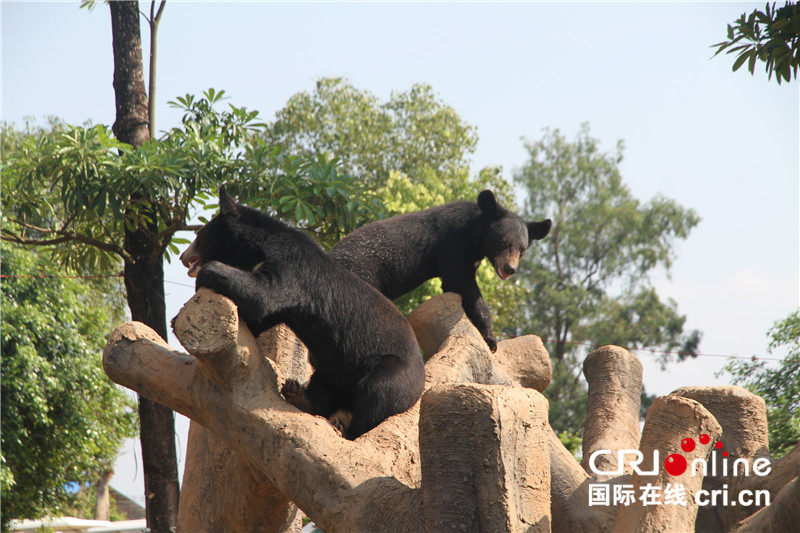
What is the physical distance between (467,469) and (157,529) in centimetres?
607

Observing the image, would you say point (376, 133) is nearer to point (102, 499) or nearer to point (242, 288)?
point (102, 499)

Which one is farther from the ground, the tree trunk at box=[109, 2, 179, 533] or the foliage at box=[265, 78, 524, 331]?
the foliage at box=[265, 78, 524, 331]

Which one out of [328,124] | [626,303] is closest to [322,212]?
[328,124]

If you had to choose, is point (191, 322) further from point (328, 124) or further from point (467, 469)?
point (328, 124)

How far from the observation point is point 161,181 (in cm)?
736

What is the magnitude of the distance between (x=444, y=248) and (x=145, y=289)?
4.06m

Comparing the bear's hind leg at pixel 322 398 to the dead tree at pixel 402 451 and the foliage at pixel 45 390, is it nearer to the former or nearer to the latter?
the dead tree at pixel 402 451

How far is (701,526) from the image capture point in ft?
14.9

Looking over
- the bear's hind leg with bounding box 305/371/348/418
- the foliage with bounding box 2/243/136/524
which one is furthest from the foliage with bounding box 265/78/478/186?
the bear's hind leg with bounding box 305/371/348/418

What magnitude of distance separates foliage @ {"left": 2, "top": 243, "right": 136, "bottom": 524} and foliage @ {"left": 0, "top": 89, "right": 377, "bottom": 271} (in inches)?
113

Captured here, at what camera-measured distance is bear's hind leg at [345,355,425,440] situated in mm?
3445

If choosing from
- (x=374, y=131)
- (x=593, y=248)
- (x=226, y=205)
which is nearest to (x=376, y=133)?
(x=374, y=131)

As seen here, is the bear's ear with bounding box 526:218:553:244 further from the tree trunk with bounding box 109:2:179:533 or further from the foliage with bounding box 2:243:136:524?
the foliage with bounding box 2:243:136:524

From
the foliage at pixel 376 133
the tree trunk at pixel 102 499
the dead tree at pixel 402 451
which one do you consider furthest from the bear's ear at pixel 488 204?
the tree trunk at pixel 102 499
